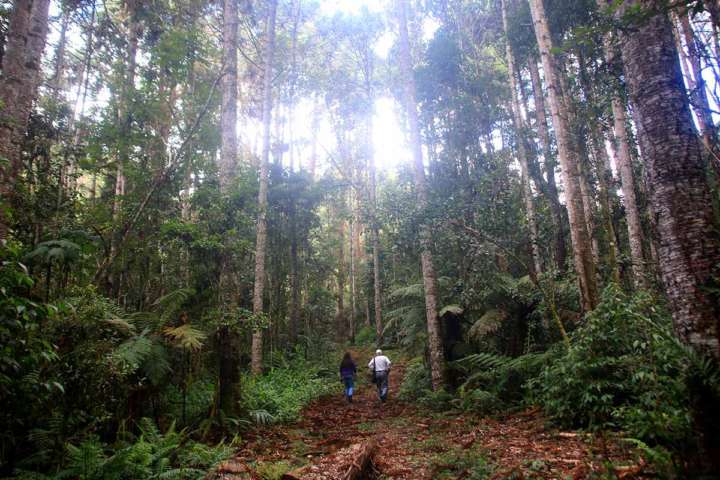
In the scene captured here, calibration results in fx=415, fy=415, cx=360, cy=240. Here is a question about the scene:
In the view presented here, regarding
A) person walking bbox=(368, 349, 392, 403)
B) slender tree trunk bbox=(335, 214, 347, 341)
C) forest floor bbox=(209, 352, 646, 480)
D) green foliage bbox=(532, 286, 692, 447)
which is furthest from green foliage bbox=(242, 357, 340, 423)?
slender tree trunk bbox=(335, 214, 347, 341)

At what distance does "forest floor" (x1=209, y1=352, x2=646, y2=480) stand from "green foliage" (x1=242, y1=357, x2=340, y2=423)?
43cm

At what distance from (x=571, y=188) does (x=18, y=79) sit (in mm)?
9760

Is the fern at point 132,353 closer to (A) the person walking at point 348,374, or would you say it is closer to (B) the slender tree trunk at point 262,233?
(B) the slender tree trunk at point 262,233

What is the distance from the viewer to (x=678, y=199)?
11.6 ft

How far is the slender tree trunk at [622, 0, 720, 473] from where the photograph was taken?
10.6ft

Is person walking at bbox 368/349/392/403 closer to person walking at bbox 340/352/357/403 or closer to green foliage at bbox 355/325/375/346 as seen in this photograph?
person walking at bbox 340/352/357/403

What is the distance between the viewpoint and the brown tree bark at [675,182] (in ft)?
11.0

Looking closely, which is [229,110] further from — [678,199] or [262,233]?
[678,199]

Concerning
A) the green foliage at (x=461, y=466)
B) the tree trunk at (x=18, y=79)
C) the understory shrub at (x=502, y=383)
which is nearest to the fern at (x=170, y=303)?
the tree trunk at (x=18, y=79)

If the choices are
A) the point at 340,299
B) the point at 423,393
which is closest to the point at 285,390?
the point at 423,393

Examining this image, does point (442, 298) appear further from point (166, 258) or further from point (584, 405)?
point (166, 258)

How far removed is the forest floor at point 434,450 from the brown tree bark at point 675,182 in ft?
4.39

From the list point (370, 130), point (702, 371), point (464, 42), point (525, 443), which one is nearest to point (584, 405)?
point (525, 443)

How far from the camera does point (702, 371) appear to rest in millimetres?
3012
